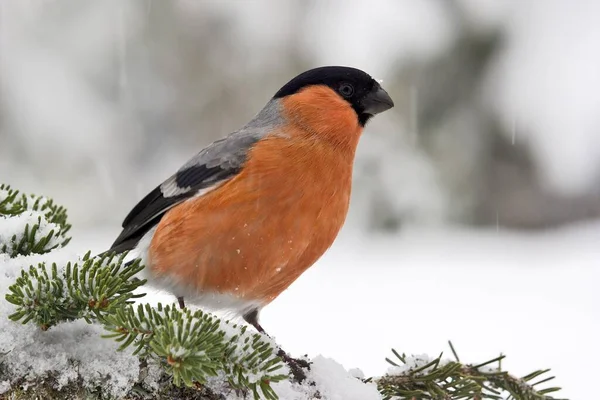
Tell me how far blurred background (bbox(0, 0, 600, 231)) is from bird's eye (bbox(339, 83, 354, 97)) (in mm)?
2016

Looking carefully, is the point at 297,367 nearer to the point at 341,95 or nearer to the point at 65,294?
the point at 65,294

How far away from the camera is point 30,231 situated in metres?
1.98

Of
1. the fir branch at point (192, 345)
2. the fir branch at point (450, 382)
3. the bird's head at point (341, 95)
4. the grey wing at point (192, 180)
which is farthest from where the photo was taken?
the bird's head at point (341, 95)

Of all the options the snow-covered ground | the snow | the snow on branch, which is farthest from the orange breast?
the snow-covered ground

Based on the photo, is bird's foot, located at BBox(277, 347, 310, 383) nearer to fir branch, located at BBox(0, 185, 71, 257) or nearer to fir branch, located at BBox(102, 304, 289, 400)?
fir branch, located at BBox(102, 304, 289, 400)

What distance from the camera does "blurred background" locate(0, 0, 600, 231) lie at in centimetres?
523

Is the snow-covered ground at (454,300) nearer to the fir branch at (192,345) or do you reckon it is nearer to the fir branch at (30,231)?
the fir branch at (30,231)

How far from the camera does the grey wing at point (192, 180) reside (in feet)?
8.80

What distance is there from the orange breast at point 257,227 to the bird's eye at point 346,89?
20.4 inches

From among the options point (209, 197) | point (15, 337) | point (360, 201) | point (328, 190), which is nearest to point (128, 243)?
point (209, 197)

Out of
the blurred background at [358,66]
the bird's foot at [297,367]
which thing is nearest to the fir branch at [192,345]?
the bird's foot at [297,367]

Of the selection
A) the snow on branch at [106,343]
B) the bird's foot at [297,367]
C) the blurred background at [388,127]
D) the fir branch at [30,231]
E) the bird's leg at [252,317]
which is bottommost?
the snow on branch at [106,343]

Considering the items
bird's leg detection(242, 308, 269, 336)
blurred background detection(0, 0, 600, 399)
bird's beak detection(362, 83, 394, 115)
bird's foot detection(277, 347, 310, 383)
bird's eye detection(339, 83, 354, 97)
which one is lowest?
bird's foot detection(277, 347, 310, 383)

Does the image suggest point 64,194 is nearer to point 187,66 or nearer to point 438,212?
point 187,66
